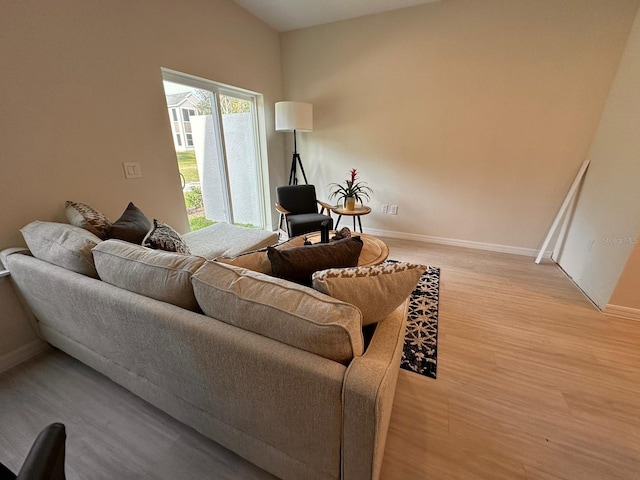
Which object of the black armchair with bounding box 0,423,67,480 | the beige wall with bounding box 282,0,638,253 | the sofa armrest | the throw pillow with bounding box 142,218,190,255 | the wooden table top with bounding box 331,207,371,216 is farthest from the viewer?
the wooden table top with bounding box 331,207,371,216

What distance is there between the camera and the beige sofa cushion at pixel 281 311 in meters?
0.78

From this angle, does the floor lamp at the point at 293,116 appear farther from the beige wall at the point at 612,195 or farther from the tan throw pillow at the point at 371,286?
the beige wall at the point at 612,195

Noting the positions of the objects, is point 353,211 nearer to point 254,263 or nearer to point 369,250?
point 369,250

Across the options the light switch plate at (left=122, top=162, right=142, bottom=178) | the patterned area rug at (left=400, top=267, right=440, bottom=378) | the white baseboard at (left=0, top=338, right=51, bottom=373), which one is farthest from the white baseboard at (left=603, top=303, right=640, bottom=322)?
the white baseboard at (left=0, top=338, right=51, bottom=373)

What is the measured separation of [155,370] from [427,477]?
120 cm

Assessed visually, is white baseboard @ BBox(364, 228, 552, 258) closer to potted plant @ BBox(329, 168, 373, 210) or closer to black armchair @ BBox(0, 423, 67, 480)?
potted plant @ BBox(329, 168, 373, 210)

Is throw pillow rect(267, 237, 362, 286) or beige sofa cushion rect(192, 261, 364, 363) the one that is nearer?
beige sofa cushion rect(192, 261, 364, 363)

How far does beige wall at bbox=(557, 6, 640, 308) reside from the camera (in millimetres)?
1991

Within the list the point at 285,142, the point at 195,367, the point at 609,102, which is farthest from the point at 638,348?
the point at 285,142

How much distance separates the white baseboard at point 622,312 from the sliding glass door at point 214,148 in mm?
3684

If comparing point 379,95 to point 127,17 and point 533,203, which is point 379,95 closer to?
point 533,203

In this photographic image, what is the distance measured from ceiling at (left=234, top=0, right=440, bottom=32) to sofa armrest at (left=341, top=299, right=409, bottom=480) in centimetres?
343

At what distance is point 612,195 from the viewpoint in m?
2.19

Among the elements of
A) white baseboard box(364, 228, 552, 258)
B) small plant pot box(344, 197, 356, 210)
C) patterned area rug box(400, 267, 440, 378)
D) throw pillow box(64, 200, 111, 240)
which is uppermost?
throw pillow box(64, 200, 111, 240)
